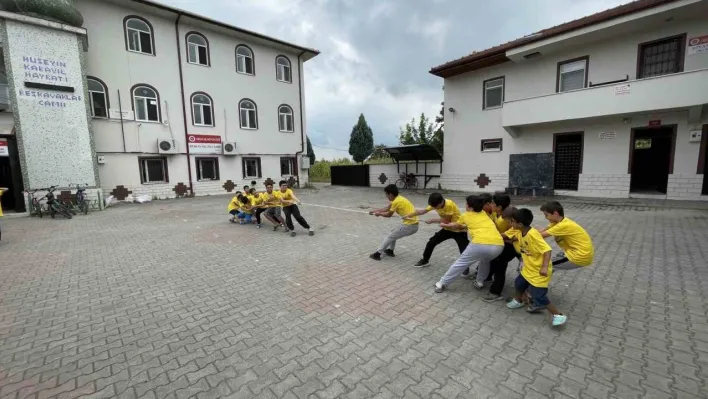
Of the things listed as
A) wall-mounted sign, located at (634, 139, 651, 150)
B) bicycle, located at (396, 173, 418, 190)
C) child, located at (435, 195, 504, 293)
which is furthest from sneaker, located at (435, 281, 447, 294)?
bicycle, located at (396, 173, 418, 190)

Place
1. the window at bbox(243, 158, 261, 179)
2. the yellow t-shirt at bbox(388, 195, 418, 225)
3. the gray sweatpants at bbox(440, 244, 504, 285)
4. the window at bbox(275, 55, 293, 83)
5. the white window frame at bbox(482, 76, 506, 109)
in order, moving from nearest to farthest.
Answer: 1. the gray sweatpants at bbox(440, 244, 504, 285)
2. the yellow t-shirt at bbox(388, 195, 418, 225)
3. the white window frame at bbox(482, 76, 506, 109)
4. the window at bbox(243, 158, 261, 179)
5. the window at bbox(275, 55, 293, 83)

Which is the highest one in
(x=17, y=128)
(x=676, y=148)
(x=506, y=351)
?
(x=17, y=128)

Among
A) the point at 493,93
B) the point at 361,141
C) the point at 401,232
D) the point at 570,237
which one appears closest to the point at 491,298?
the point at 570,237

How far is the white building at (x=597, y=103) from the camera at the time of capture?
35.6ft

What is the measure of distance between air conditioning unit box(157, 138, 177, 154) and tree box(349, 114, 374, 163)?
25961 mm

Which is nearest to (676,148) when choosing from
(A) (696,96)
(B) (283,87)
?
(A) (696,96)

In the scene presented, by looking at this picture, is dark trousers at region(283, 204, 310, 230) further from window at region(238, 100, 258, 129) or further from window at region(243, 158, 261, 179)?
window at region(238, 100, 258, 129)

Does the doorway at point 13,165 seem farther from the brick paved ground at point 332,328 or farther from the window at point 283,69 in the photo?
the window at point 283,69

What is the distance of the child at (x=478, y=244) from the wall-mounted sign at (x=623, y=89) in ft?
38.3

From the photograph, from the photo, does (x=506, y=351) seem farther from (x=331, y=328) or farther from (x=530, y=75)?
(x=530, y=75)

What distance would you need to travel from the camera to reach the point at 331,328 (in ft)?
10.7

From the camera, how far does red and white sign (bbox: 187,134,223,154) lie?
17.0 meters

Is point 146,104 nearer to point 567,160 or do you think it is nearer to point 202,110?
point 202,110

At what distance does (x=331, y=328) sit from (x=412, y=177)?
656 inches
